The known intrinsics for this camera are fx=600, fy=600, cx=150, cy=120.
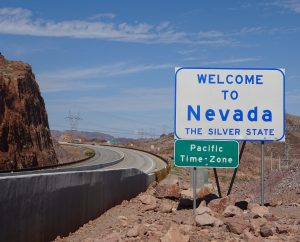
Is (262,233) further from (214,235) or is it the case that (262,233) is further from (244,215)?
(244,215)

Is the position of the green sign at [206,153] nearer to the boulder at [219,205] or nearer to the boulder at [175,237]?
the boulder at [219,205]

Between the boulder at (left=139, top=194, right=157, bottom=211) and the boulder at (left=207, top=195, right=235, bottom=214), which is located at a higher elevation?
the boulder at (left=207, top=195, right=235, bottom=214)

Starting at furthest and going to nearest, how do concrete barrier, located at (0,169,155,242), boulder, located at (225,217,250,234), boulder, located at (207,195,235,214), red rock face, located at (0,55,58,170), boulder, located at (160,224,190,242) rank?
red rock face, located at (0,55,58,170)
boulder, located at (207,195,235,214)
boulder, located at (225,217,250,234)
boulder, located at (160,224,190,242)
concrete barrier, located at (0,169,155,242)

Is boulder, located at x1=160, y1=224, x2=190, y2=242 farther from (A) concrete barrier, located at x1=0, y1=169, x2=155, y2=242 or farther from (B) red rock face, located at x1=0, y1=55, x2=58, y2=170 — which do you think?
(B) red rock face, located at x1=0, y1=55, x2=58, y2=170

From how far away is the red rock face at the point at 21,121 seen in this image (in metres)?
53.8

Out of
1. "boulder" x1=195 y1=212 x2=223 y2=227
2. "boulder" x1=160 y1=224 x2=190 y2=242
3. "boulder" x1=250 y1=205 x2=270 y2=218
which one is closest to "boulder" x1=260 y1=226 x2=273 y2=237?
"boulder" x1=195 y1=212 x2=223 y2=227

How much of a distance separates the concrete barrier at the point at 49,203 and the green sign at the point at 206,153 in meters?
2.19

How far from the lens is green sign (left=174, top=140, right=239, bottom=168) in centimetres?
1303

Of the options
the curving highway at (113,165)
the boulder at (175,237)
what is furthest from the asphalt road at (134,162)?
the boulder at (175,237)

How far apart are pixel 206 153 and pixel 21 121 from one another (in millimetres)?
46787

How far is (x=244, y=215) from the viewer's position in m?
11.2

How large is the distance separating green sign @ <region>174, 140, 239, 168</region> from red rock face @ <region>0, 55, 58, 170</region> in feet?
131

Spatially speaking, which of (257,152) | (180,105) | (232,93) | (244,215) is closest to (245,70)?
(232,93)

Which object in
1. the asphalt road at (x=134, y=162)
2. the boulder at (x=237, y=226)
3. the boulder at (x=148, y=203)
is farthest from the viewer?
the asphalt road at (x=134, y=162)
